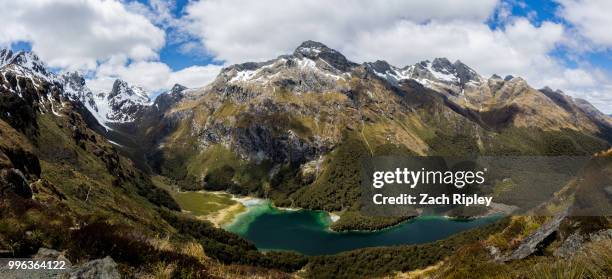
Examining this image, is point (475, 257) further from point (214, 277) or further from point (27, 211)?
point (27, 211)

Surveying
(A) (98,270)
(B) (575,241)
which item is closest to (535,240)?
(B) (575,241)

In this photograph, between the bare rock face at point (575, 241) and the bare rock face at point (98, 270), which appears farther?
the bare rock face at point (575, 241)

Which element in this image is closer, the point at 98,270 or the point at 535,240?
the point at 98,270

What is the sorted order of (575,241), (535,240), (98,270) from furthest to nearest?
(535,240) → (575,241) → (98,270)

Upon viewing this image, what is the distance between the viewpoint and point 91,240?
541 inches

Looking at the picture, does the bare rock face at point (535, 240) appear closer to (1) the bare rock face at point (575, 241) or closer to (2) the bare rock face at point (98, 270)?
(1) the bare rock face at point (575, 241)

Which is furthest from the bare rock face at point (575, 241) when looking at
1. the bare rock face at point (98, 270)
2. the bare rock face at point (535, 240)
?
the bare rock face at point (98, 270)

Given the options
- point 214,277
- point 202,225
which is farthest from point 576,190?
point 202,225

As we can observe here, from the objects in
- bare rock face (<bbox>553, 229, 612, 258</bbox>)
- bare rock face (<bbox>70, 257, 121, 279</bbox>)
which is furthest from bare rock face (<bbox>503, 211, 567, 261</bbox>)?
bare rock face (<bbox>70, 257, 121, 279</bbox>)

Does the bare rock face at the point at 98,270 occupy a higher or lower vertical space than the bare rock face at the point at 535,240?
lower

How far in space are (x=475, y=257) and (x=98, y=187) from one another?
147405 mm

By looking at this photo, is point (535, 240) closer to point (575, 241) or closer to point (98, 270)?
point (575, 241)

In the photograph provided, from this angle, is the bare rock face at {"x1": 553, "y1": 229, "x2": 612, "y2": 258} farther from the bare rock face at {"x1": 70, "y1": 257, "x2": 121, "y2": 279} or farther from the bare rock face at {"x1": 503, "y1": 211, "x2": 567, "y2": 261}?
the bare rock face at {"x1": 70, "y1": 257, "x2": 121, "y2": 279}

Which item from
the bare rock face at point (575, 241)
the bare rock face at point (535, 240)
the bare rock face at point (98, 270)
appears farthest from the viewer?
the bare rock face at point (535, 240)
